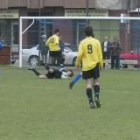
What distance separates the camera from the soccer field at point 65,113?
1011 centimetres

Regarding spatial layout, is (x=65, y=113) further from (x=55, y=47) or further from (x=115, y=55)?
(x=115, y=55)

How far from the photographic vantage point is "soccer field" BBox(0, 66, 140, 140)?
1011 cm

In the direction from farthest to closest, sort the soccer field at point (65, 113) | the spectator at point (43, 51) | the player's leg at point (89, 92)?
the spectator at point (43, 51), the player's leg at point (89, 92), the soccer field at point (65, 113)

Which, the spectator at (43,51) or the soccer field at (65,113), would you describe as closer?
the soccer field at (65,113)

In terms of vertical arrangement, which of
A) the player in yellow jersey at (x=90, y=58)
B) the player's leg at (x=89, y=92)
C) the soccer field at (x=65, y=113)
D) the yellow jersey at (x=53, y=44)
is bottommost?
the soccer field at (x=65, y=113)

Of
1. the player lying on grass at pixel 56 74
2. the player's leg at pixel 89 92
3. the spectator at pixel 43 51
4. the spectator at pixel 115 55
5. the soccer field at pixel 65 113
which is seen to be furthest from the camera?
the spectator at pixel 43 51

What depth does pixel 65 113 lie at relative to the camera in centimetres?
1270

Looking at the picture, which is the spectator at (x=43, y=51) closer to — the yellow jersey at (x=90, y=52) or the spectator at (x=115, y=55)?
the spectator at (x=115, y=55)

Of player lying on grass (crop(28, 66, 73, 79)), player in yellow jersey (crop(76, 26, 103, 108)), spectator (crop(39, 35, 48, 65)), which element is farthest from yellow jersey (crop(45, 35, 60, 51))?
player in yellow jersey (crop(76, 26, 103, 108))

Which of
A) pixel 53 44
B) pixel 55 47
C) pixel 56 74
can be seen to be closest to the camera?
pixel 56 74

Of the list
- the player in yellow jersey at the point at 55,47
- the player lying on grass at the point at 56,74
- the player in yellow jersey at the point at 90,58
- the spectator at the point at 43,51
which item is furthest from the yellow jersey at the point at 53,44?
the player in yellow jersey at the point at 90,58

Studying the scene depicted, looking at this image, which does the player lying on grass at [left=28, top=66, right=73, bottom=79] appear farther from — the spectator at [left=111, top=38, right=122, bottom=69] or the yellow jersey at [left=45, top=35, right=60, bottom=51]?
the spectator at [left=111, top=38, right=122, bottom=69]

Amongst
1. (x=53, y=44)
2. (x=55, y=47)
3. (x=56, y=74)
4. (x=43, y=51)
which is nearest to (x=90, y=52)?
(x=56, y=74)

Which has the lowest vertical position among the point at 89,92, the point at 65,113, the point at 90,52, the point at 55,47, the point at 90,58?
the point at 65,113
